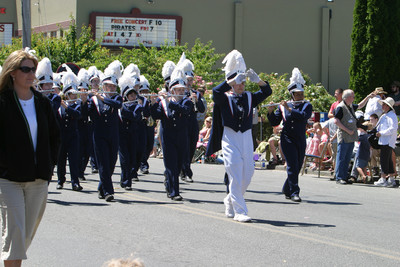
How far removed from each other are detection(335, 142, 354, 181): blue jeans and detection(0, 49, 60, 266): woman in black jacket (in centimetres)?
1050

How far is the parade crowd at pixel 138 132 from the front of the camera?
585 centimetres

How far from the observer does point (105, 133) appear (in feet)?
38.8

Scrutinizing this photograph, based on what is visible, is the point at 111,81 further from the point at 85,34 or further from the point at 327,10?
the point at 327,10

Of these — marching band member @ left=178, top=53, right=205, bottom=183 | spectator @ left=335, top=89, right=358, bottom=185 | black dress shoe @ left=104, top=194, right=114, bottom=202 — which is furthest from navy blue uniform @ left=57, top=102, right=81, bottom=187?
spectator @ left=335, top=89, right=358, bottom=185

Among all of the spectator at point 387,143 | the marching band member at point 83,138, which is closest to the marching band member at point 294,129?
the spectator at point 387,143

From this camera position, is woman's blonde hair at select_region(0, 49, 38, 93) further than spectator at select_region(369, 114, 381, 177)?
No

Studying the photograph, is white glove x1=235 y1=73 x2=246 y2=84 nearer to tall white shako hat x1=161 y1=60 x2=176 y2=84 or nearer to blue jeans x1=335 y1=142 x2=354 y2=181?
tall white shako hat x1=161 y1=60 x2=176 y2=84

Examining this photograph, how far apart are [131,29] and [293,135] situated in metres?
29.8

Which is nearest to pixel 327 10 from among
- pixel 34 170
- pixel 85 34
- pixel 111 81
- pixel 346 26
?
pixel 346 26

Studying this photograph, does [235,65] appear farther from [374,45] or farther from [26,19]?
[374,45]

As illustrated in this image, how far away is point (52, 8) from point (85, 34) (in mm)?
8390

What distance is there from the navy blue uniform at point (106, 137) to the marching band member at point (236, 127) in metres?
2.38

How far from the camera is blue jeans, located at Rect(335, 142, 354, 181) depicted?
613 inches

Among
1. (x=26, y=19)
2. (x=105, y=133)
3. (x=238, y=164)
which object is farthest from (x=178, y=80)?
(x=26, y=19)
